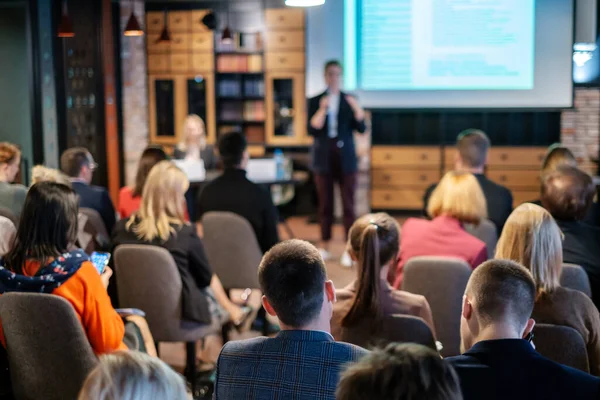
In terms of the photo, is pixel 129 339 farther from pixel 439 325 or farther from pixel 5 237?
Result: pixel 439 325

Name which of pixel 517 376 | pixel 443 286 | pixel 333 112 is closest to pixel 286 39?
pixel 333 112

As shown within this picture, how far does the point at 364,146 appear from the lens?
29.1 ft

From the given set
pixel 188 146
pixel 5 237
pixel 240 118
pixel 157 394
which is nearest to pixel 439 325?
pixel 5 237

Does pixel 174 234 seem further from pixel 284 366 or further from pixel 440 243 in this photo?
pixel 284 366

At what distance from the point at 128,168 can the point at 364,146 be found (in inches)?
110

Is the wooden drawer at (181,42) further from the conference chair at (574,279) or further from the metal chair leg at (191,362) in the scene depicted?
the conference chair at (574,279)

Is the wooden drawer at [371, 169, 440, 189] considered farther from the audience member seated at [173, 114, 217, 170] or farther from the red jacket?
the red jacket

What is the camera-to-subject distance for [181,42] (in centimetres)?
912

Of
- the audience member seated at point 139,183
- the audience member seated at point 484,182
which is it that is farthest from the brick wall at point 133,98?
the audience member seated at point 484,182

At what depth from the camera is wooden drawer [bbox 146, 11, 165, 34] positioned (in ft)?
29.9

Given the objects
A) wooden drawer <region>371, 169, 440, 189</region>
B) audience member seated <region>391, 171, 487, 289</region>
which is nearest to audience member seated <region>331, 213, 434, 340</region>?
audience member seated <region>391, 171, 487, 289</region>

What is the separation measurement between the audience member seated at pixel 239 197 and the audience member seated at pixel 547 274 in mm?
2043

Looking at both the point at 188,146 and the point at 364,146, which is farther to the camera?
the point at 364,146

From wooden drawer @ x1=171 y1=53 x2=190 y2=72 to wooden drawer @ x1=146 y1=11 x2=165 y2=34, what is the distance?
362mm
